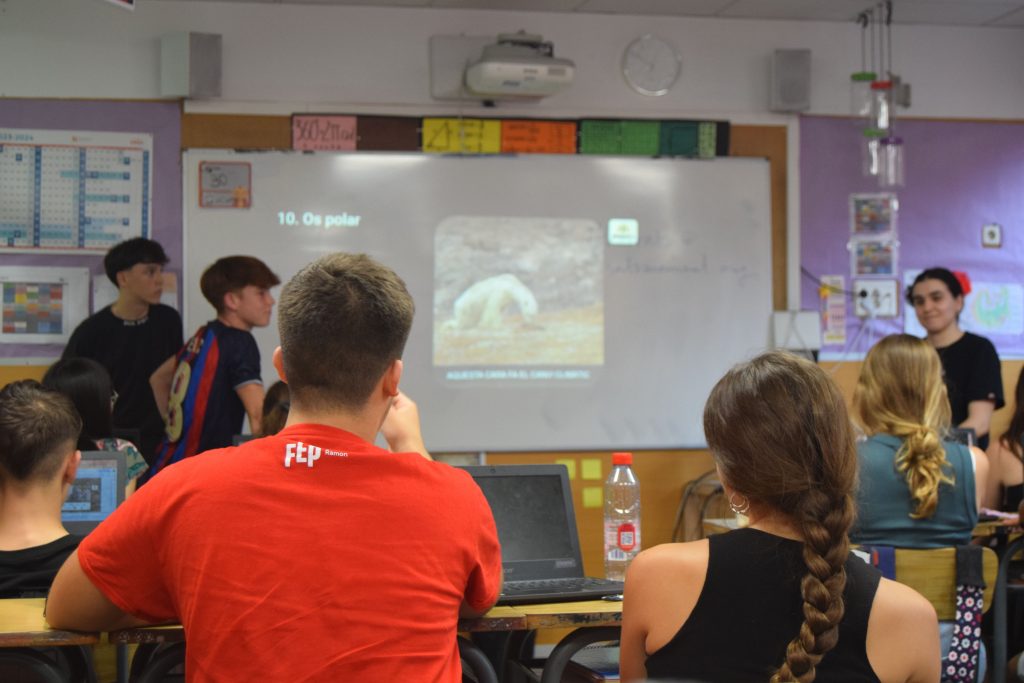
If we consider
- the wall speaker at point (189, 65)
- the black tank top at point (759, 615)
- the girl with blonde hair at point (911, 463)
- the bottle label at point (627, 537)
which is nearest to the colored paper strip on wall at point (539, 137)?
the wall speaker at point (189, 65)

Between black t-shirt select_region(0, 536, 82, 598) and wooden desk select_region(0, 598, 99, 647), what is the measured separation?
0.82ft

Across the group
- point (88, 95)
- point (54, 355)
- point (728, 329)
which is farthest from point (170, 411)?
point (728, 329)

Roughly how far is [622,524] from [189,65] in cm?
300

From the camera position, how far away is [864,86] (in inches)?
217

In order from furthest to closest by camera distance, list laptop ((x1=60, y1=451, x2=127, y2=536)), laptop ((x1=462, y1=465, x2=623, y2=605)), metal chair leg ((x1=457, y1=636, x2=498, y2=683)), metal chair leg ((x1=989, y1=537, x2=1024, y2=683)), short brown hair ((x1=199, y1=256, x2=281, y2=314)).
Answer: short brown hair ((x1=199, y1=256, x2=281, y2=314)) → metal chair leg ((x1=989, y1=537, x2=1024, y2=683)) → laptop ((x1=60, y1=451, x2=127, y2=536)) → laptop ((x1=462, y1=465, x2=623, y2=605)) → metal chair leg ((x1=457, y1=636, x2=498, y2=683))

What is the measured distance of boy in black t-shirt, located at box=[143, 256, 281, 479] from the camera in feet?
14.1

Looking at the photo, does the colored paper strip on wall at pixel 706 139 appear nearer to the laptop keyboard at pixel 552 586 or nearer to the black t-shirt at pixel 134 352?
the black t-shirt at pixel 134 352

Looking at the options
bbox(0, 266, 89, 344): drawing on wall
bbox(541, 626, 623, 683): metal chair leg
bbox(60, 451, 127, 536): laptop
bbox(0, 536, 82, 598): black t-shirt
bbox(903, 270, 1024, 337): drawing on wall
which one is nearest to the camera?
bbox(541, 626, 623, 683): metal chair leg

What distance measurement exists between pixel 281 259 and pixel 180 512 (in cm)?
356

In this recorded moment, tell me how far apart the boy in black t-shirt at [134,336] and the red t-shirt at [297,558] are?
3249 millimetres

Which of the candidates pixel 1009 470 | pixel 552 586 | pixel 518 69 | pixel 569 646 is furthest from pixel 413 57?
pixel 569 646

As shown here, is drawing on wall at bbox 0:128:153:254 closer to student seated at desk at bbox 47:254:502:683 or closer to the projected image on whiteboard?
the projected image on whiteboard

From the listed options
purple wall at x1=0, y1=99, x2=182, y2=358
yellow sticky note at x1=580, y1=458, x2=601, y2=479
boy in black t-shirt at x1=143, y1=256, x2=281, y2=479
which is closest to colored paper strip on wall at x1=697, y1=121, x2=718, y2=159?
yellow sticky note at x1=580, y1=458, x2=601, y2=479

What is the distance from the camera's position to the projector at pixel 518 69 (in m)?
4.94
